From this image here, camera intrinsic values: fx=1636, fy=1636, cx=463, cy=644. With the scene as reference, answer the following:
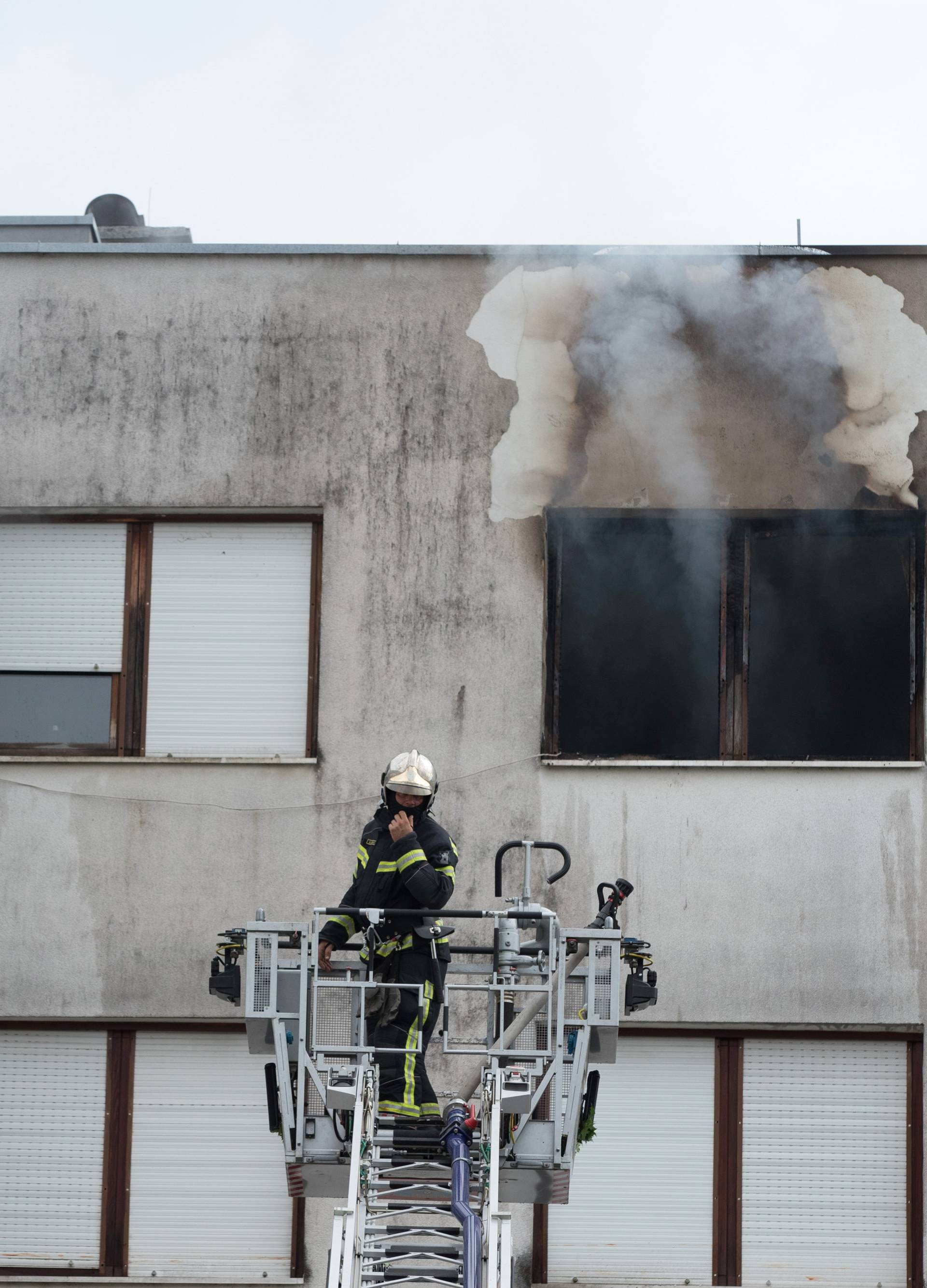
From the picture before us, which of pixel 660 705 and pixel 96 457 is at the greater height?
pixel 96 457

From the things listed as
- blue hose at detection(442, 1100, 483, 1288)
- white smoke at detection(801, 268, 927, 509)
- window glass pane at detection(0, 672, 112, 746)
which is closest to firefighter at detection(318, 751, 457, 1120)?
blue hose at detection(442, 1100, 483, 1288)

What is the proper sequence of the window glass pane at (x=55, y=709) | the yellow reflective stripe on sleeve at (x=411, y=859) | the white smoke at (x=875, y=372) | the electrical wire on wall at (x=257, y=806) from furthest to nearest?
1. the window glass pane at (x=55, y=709)
2. the white smoke at (x=875, y=372)
3. the electrical wire on wall at (x=257, y=806)
4. the yellow reflective stripe on sleeve at (x=411, y=859)

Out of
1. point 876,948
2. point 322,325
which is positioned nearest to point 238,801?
point 322,325

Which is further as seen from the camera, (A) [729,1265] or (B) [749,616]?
(B) [749,616]

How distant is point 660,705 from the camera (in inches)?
408

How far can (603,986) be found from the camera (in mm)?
7098

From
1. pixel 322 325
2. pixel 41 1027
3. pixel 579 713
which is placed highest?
pixel 322 325

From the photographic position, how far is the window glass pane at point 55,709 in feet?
34.5

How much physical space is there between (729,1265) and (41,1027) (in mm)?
4399

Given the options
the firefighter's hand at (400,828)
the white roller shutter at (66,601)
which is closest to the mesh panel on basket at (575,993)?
the firefighter's hand at (400,828)

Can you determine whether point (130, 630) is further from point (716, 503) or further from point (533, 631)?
point (716, 503)

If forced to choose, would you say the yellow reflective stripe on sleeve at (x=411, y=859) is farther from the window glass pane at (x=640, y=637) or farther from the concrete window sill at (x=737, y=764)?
the window glass pane at (x=640, y=637)

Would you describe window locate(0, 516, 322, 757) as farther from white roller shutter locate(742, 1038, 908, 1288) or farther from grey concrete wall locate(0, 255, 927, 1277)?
white roller shutter locate(742, 1038, 908, 1288)

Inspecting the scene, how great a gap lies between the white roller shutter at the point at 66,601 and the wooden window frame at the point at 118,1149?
2.25 m
